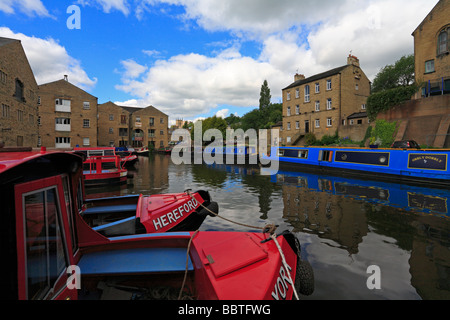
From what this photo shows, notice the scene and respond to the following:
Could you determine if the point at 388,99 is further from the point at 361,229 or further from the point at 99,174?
the point at 99,174

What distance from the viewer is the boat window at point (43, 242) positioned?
Result: 2.30m

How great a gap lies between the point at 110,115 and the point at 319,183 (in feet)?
171

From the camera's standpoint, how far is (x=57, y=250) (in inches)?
113

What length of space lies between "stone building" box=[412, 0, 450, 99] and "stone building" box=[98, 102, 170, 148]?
172 ft

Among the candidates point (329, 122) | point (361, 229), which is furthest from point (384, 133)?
point (361, 229)

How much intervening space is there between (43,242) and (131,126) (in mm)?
60353

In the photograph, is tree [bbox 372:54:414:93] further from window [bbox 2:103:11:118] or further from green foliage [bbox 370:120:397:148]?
window [bbox 2:103:11:118]

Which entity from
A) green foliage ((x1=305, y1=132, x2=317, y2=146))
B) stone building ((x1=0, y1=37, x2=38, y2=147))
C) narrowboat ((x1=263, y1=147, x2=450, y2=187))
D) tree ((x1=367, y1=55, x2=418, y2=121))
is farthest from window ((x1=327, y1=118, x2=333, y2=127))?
stone building ((x1=0, y1=37, x2=38, y2=147))

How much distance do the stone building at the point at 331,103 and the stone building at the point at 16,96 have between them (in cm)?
3518

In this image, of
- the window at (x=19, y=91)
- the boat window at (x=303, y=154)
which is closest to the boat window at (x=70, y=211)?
the boat window at (x=303, y=154)

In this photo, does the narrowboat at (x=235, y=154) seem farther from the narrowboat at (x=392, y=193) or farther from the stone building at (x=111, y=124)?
the stone building at (x=111, y=124)

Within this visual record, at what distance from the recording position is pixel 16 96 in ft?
75.6

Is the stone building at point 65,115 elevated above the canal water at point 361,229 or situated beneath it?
elevated above

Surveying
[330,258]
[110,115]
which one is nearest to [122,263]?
[330,258]
